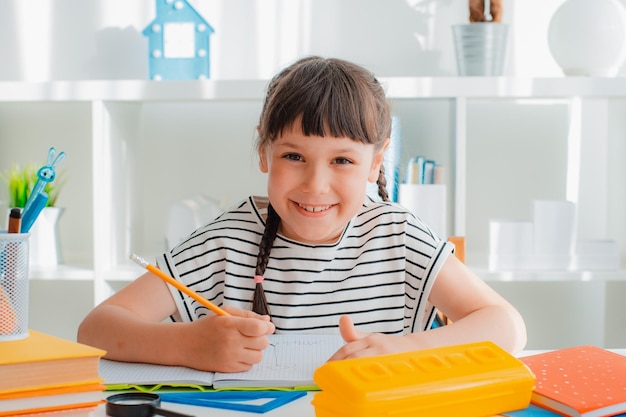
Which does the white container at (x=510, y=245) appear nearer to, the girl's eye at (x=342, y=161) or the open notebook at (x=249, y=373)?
the girl's eye at (x=342, y=161)

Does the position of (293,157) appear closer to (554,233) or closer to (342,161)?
(342,161)

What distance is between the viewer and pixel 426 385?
2.38ft

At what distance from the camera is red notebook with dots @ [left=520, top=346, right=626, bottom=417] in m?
0.77

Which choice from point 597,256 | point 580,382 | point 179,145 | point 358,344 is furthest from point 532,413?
point 179,145

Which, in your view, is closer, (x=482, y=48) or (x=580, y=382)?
(x=580, y=382)

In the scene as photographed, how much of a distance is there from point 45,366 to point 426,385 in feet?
1.13

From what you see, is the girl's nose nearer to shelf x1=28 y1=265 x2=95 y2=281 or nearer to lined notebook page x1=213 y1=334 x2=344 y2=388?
lined notebook page x1=213 y1=334 x2=344 y2=388

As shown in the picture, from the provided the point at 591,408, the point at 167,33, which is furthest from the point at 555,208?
the point at 591,408

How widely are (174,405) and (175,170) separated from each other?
1824mm

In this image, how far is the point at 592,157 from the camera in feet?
8.54

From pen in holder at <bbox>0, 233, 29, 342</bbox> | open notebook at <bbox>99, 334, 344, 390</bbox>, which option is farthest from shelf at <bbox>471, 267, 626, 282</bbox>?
pen in holder at <bbox>0, 233, 29, 342</bbox>

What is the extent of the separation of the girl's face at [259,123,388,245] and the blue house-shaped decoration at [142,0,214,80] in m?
1.16

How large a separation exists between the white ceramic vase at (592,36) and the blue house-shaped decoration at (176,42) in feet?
3.22

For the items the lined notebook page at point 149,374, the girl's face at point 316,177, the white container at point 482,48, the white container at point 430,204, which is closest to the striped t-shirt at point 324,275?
the girl's face at point 316,177
